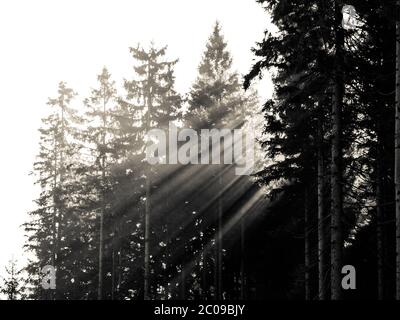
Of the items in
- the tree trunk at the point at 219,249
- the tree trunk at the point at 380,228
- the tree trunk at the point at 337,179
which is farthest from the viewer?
the tree trunk at the point at 219,249

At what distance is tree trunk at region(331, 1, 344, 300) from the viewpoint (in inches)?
487

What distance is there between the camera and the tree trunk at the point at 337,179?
1237 cm

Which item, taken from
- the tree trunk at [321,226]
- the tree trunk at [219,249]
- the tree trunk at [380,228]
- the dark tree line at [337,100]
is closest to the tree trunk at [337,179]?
the dark tree line at [337,100]

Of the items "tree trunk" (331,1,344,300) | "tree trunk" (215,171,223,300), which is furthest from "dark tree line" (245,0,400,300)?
"tree trunk" (215,171,223,300)

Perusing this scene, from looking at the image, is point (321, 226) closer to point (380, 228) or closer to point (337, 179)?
point (380, 228)

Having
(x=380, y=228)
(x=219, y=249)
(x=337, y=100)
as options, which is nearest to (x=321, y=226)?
(x=380, y=228)

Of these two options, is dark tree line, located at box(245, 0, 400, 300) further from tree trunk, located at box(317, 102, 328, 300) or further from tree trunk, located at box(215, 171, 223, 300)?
tree trunk, located at box(215, 171, 223, 300)

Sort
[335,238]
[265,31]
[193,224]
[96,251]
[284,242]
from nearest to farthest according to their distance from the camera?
[335,238]
[265,31]
[284,242]
[193,224]
[96,251]

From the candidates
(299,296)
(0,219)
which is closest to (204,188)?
(299,296)

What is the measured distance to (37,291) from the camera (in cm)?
3928

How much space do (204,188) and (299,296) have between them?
9092 mm

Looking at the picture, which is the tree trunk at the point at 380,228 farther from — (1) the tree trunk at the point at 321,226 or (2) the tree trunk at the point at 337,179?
(2) the tree trunk at the point at 337,179
